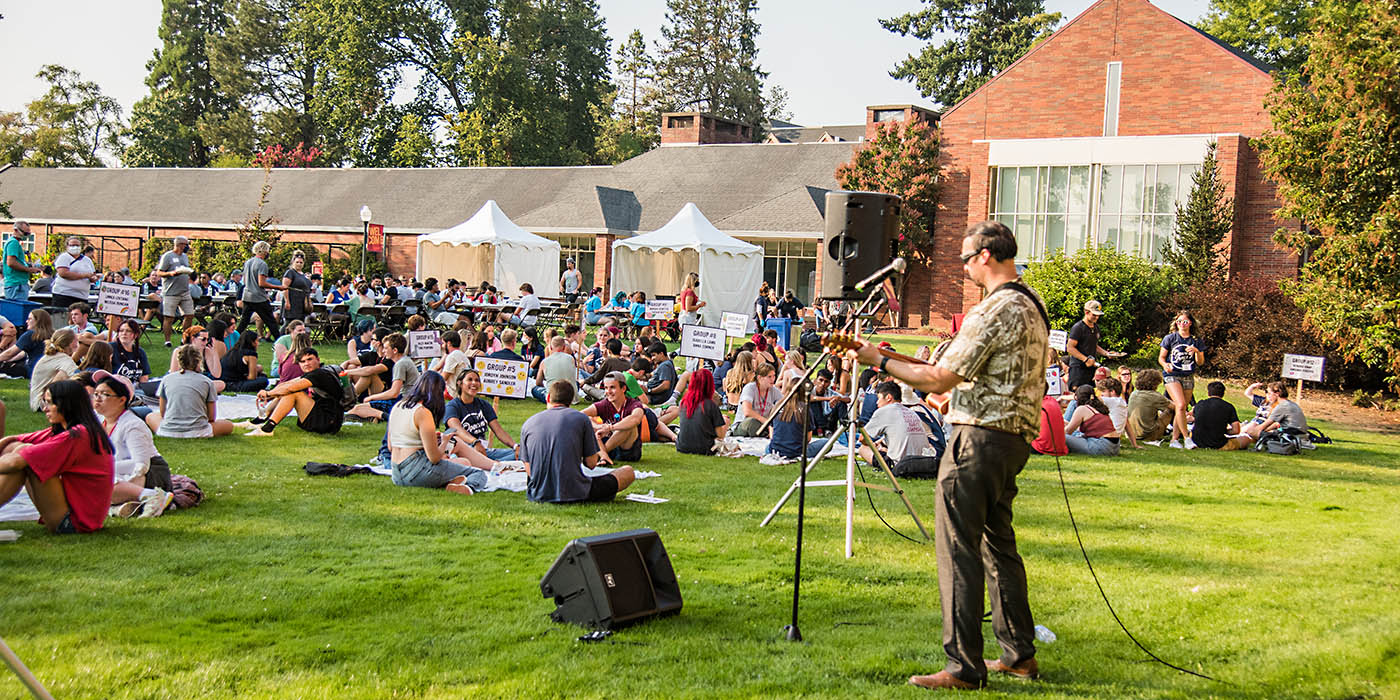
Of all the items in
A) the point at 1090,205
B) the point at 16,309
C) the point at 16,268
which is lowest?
the point at 16,309

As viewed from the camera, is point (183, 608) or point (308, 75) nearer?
point (183, 608)

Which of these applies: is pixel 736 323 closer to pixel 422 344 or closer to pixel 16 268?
pixel 422 344

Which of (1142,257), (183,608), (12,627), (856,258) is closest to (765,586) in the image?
(856,258)

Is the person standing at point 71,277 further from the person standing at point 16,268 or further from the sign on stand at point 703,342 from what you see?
the sign on stand at point 703,342

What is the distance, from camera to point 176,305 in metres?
18.8

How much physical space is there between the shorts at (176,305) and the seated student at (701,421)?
438 inches

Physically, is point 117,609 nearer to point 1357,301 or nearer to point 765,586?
point 765,586

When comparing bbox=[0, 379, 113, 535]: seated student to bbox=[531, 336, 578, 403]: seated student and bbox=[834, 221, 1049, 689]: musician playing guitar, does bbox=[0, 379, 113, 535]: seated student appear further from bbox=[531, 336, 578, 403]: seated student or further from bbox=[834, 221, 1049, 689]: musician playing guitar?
bbox=[531, 336, 578, 403]: seated student

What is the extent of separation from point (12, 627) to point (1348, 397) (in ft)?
69.8

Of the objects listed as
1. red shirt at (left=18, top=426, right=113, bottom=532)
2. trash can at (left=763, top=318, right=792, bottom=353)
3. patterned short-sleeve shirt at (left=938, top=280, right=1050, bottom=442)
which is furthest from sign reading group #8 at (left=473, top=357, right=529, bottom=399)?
trash can at (left=763, top=318, right=792, bottom=353)

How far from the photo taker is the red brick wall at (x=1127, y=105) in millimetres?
27578

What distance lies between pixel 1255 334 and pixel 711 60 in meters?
53.1

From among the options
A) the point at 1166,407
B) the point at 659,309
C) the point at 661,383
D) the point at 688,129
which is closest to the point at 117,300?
the point at 661,383

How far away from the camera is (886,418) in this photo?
10.5 metres
